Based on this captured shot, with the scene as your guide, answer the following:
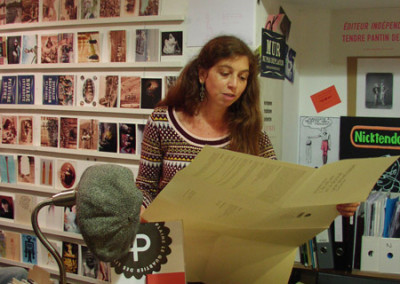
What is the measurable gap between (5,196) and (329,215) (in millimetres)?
2232

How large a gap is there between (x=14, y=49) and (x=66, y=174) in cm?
82

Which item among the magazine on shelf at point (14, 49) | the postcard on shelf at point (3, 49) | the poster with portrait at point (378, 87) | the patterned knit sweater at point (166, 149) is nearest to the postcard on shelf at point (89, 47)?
the magazine on shelf at point (14, 49)

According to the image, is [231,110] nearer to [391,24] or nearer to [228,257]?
[228,257]

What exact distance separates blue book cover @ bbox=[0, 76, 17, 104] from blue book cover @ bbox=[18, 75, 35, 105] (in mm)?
47

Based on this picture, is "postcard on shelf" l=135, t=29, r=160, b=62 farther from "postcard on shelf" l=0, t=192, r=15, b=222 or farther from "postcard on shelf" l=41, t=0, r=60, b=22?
"postcard on shelf" l=0, t=192, r=15, b=222

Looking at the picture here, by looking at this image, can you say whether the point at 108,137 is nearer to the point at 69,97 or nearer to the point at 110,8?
the point at 69,97

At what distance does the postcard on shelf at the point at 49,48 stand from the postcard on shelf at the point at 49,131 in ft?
1.08

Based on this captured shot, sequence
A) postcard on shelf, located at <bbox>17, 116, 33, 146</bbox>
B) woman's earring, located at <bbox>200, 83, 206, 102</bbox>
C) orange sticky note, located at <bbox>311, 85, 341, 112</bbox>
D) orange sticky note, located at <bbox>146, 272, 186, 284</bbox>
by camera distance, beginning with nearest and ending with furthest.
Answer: orange sticky note, located at <bbox>146, 272, 186, 284</bbox> < woman's earring, located at <bbox>200, 83, 206, 102</bbox> < orange sticky note, located at <bbox>311, 85, 341, 112</bbox> < postcard on shelf, located at <bbox>17, 116, 33, 146</bbox>

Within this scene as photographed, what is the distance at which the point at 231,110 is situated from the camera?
3.95ft

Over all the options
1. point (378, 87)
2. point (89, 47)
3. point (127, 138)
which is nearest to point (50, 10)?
point (89, 47)

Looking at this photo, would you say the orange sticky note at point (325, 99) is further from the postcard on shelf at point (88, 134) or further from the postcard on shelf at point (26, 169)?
the postcard on shelf at point (26, 169)

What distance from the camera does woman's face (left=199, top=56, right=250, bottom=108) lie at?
3.58 ft

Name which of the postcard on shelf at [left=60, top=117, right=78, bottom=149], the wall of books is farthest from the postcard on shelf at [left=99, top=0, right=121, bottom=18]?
the postcard on shelf at [left=60, top=117, right=78, bottom=149]

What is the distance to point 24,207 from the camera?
88.0 inches
